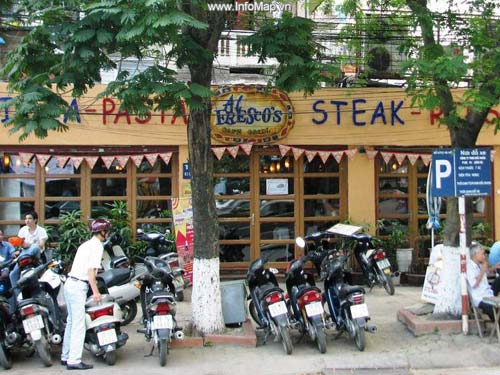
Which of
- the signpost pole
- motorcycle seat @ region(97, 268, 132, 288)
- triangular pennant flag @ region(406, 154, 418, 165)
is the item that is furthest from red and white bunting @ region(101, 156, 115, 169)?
the signpost pole

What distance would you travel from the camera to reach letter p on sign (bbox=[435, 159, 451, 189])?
7.66 m

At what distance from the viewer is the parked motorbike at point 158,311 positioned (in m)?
6.48

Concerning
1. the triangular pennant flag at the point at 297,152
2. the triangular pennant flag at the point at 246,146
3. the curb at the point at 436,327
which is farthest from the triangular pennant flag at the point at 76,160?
the curb at the point at 436,327

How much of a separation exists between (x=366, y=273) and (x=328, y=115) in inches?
137

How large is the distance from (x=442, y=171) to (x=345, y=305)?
2.34m

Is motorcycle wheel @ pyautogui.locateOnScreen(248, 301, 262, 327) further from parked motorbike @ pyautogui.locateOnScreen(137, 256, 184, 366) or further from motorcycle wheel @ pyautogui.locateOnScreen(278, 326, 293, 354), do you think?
parked motorbike @ pyautogui.locateOnScreen(137, 256, 184, 366)

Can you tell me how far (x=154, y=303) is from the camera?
662 cm

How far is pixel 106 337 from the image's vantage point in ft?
21.1

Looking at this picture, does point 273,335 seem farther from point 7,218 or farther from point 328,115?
point 7,218

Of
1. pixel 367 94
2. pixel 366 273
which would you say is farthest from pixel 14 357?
pixel 367 94

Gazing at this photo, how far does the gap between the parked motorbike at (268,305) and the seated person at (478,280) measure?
2.50 metres

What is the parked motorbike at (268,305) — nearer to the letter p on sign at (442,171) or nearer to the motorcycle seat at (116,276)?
the motorcycle seat at (116,276)

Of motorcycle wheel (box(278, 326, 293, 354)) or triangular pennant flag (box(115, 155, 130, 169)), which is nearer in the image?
motorcycle wheel (box(278, 326, 293, 354))

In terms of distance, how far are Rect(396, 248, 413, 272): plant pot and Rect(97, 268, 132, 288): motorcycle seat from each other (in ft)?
19.6
